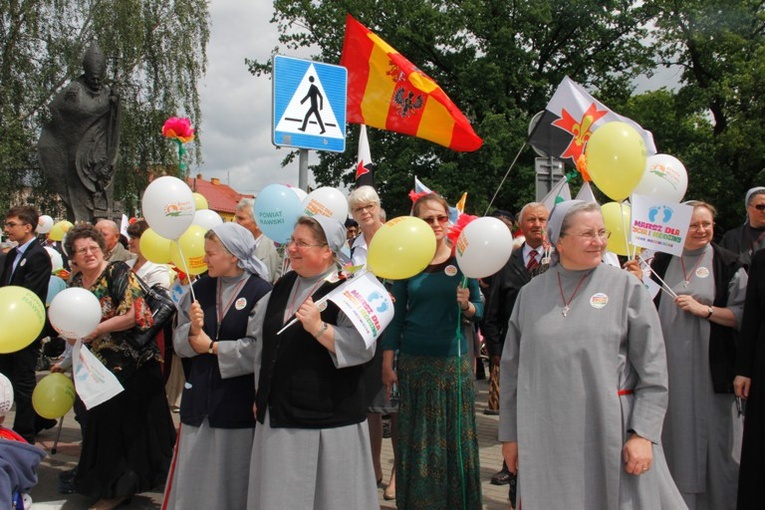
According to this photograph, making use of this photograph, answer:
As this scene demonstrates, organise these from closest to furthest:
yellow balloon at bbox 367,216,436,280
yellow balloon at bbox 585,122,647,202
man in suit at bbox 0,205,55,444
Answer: yellow balloon at bbox 367,216,436,280 < yellow balloon at bbox 585,122,647,202 < man in suit at bbox 0,205,55,444

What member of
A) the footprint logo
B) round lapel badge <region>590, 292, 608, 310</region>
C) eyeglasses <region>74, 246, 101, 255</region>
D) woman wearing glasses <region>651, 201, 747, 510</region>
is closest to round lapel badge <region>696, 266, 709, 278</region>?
woman wearing glasses <region>651, 201, 747, 510</region>

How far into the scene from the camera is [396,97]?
6473 millimetres

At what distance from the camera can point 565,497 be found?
9.33 feet

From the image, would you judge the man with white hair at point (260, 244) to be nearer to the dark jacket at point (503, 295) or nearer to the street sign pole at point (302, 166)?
the street sign pole at point (302, 166)

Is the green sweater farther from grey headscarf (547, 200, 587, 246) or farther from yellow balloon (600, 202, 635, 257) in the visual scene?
grey headscarf (547, 200, 587, 246)

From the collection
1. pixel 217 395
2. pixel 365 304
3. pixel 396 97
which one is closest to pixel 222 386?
pixel 217 395

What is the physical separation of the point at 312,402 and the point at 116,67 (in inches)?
835

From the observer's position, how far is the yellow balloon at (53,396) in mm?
4680

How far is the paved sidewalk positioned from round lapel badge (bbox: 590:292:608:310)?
238 cm

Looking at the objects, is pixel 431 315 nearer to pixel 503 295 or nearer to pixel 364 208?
pixel 364 208

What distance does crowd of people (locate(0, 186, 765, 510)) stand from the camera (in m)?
2.84

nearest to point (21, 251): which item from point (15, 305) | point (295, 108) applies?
point (15, 305)

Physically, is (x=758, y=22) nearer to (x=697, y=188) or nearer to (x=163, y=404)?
(x=697, y=188)

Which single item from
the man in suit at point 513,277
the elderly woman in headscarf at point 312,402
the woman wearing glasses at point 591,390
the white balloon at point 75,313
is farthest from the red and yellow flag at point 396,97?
the woman wearing glasses at point 591,390
